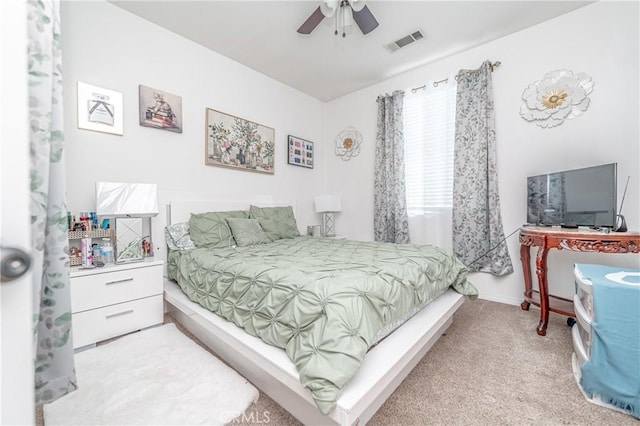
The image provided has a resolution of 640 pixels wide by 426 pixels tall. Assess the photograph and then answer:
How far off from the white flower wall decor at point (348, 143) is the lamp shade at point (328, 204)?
2.32 feet

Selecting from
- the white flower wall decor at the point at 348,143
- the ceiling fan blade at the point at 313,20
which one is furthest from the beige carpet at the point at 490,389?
the white flower wall decor at the point at 348,143

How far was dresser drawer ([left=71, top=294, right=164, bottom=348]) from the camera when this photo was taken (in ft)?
6.01

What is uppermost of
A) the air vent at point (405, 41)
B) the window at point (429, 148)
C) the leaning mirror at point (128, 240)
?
the air vent at point (405, 41)

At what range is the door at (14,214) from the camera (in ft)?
1.18

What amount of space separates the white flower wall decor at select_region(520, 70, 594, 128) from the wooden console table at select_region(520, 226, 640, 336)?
3.83 feet

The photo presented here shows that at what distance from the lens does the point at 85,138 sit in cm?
223

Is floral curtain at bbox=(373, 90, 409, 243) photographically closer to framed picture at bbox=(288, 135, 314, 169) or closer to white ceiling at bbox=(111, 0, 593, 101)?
white ceiling at bbox=(111, 0, 593, 101)

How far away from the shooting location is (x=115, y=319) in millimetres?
1988

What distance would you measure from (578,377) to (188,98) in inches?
151

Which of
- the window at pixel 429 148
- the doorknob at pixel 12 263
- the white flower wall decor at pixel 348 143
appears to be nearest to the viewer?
the doorknob at pixel 12 263

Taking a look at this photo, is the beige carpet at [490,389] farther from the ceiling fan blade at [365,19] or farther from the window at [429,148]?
the ceiling fan blade at [365,19]

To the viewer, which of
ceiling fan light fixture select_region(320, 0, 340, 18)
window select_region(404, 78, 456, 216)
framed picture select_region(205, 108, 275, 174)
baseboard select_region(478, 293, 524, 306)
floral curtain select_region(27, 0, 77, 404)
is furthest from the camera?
window select_region(404, 78, 456, 216)

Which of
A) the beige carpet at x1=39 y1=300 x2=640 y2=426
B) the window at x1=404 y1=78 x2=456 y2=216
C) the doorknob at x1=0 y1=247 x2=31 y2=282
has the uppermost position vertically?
the window at x1=404 y1=78 x2=456 y2=216

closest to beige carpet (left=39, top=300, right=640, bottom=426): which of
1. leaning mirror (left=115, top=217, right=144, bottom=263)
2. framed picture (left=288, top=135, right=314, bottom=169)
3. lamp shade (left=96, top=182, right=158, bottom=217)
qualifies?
leaning mirror (left=115, top=217, right=144, bottom=263)
